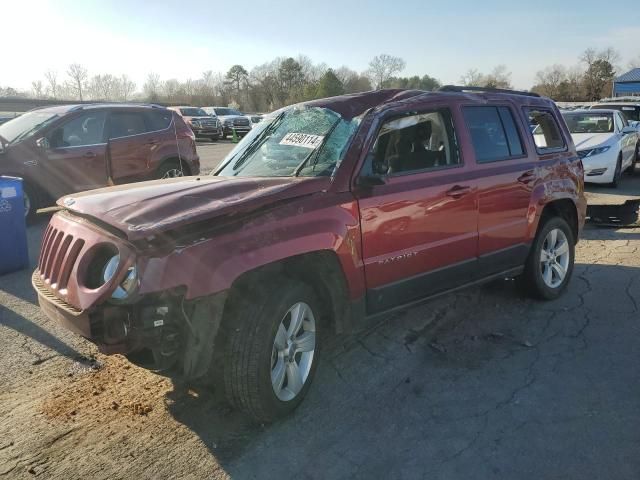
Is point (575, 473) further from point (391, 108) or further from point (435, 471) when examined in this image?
point (391, 108)

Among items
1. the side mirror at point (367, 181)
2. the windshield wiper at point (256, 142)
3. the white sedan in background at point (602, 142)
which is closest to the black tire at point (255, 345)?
the side mirror at point (367, 181)

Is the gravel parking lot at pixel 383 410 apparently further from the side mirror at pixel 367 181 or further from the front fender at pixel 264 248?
the side mirror at pixel 367 181

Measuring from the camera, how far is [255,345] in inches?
120

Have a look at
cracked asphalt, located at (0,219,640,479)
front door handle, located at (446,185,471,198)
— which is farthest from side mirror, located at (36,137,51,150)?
front door handle, located at (446,185,471,198)

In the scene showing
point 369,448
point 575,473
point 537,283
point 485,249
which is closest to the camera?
point 575,473

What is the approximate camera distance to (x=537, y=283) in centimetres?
518

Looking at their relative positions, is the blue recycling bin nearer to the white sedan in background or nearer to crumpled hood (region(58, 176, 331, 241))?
crumpled hood (region(58, 176, 331, 241))

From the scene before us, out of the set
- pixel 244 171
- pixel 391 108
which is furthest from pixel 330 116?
pixel 244 171

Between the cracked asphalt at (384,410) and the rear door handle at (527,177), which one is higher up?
the rear door handle at (527,177)

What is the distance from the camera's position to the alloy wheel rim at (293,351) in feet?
10.8

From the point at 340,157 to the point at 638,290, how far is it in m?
3.76

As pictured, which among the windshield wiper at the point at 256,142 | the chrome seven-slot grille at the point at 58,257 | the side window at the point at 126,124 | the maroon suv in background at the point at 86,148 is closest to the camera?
the chrome seven-slot grille at the point at 58,257

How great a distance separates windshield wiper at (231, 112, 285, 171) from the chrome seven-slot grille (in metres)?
1.44

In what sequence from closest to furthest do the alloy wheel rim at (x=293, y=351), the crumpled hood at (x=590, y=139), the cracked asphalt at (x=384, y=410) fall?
the cracked asphalt at (x=384, y=410) → the alloy wheel rim at (x=293, y=351) → the crumpled hood at (x=590, y=139)
